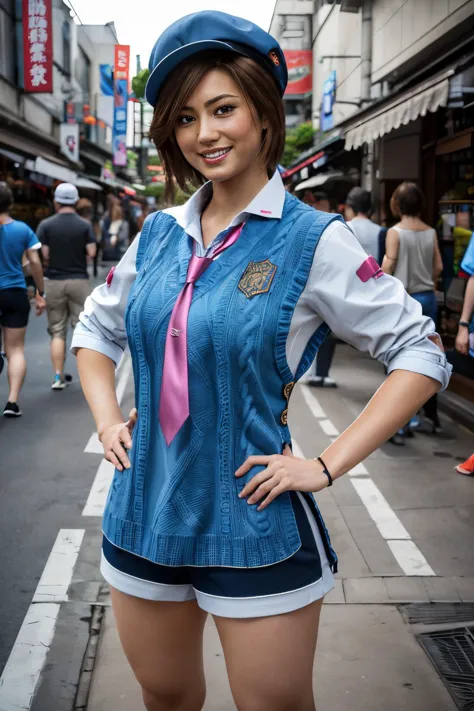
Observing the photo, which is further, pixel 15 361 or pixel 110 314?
pixel 15 361

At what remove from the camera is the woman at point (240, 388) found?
1749mm

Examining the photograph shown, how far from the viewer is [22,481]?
600cm

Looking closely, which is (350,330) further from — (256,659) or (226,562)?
(256,659)

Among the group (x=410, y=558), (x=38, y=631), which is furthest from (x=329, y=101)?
(x=38, y=631)

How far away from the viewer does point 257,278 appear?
1.77 meters

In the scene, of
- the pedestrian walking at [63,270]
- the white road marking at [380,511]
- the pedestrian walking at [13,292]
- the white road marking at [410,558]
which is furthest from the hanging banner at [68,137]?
the white road marking at [410,558]

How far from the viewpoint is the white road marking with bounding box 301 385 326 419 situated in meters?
8.18

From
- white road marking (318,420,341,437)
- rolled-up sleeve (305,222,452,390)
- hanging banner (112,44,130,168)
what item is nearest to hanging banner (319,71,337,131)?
hanging banner (112,44,130,168)

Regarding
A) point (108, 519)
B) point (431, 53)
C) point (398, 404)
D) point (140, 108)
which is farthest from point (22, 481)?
point (140, 108)

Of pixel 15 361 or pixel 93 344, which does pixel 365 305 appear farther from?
pixel 15 361

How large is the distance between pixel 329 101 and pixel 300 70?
7.38 meters

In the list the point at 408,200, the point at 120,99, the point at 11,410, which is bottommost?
the point at 11,410

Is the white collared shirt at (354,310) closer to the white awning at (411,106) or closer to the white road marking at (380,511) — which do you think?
the white road marking at (380,511)

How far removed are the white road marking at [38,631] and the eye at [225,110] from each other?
230 centimetres
